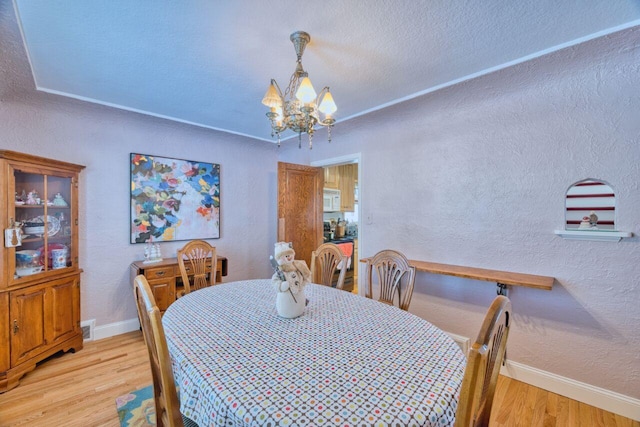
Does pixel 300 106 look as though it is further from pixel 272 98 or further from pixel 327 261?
pixel 327 261

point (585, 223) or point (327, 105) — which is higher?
point (327, 105)

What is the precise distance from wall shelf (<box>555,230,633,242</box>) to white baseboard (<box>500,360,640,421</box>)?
1024mm

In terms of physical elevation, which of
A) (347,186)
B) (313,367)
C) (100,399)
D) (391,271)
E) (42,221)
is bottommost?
(100,399)

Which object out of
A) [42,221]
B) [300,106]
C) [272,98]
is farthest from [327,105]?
[42,221]

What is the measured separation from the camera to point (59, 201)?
2492 mm

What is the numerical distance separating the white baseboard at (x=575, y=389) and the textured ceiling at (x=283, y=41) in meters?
2.29

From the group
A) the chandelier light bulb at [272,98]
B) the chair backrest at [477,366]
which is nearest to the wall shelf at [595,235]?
the chair backrest at [477,366]

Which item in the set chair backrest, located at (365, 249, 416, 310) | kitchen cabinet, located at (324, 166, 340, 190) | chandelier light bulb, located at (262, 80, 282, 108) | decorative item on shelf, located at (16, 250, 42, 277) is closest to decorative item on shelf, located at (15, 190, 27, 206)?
decorative item on shelf, located at (16, 250, 42, 277)

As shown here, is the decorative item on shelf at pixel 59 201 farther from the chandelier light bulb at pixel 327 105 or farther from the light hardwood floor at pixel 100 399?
the chandelier light bulb at pixel 327 105

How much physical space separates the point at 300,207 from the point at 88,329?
2.65 m

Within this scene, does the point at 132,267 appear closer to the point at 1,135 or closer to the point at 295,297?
the point at 1,135

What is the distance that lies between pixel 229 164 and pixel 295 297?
281 cm

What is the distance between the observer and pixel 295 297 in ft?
4.81

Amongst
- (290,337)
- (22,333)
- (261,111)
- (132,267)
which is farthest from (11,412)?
(261,111)
